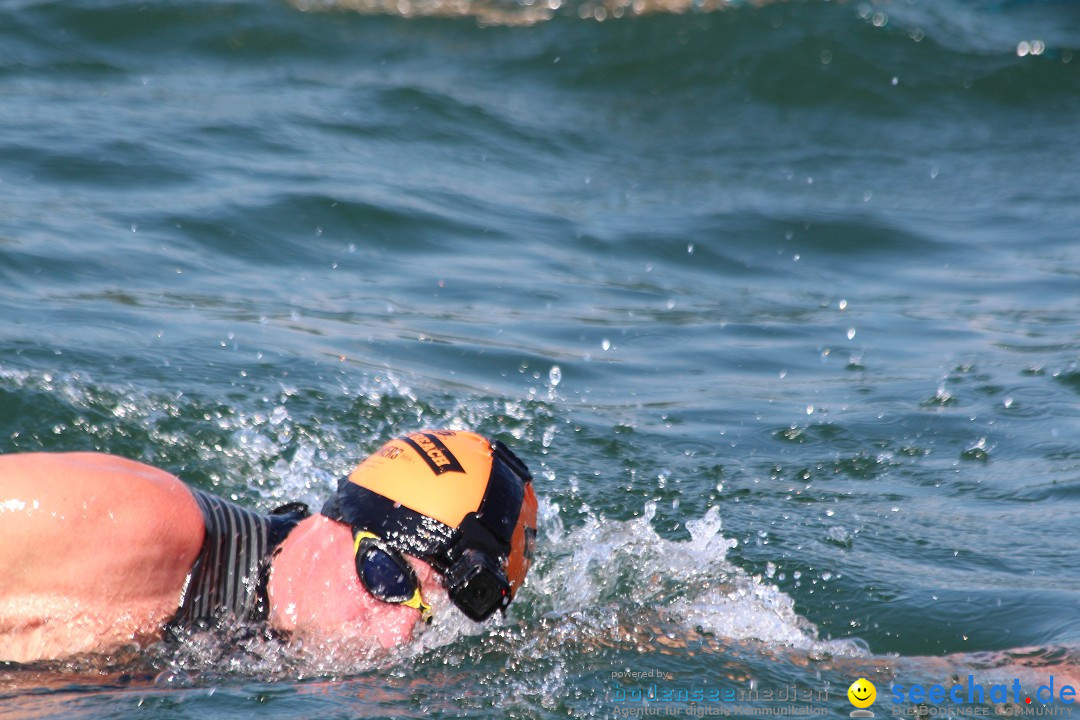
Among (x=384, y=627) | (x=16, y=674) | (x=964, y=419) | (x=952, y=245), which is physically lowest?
(x=16, y=674)

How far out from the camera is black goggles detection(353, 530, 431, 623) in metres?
3.80

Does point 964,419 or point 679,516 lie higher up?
point 964,419

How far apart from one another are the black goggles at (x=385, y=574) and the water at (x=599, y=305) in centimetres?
27

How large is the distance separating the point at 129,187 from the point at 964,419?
630 cm

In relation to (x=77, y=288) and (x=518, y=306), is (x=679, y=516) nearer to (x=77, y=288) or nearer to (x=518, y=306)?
(x=518, y=306)

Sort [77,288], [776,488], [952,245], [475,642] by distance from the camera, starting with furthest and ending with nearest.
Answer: [952,245]
[77,288]
[776,488]
[475,642]

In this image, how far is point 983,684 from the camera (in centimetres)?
428

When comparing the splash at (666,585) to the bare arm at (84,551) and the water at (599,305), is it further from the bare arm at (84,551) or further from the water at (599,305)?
the bare arm at (84,551)

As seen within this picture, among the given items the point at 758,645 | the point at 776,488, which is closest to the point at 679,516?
the point at 776,488

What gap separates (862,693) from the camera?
13.5 ft

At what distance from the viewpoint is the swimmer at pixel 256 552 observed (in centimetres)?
352

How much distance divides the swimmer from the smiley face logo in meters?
1.05

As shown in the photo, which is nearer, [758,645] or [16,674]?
[16,674]

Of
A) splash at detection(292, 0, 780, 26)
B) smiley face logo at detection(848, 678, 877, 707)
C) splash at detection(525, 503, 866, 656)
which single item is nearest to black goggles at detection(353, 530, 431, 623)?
splash at detection(525, 503, 866, 656)
